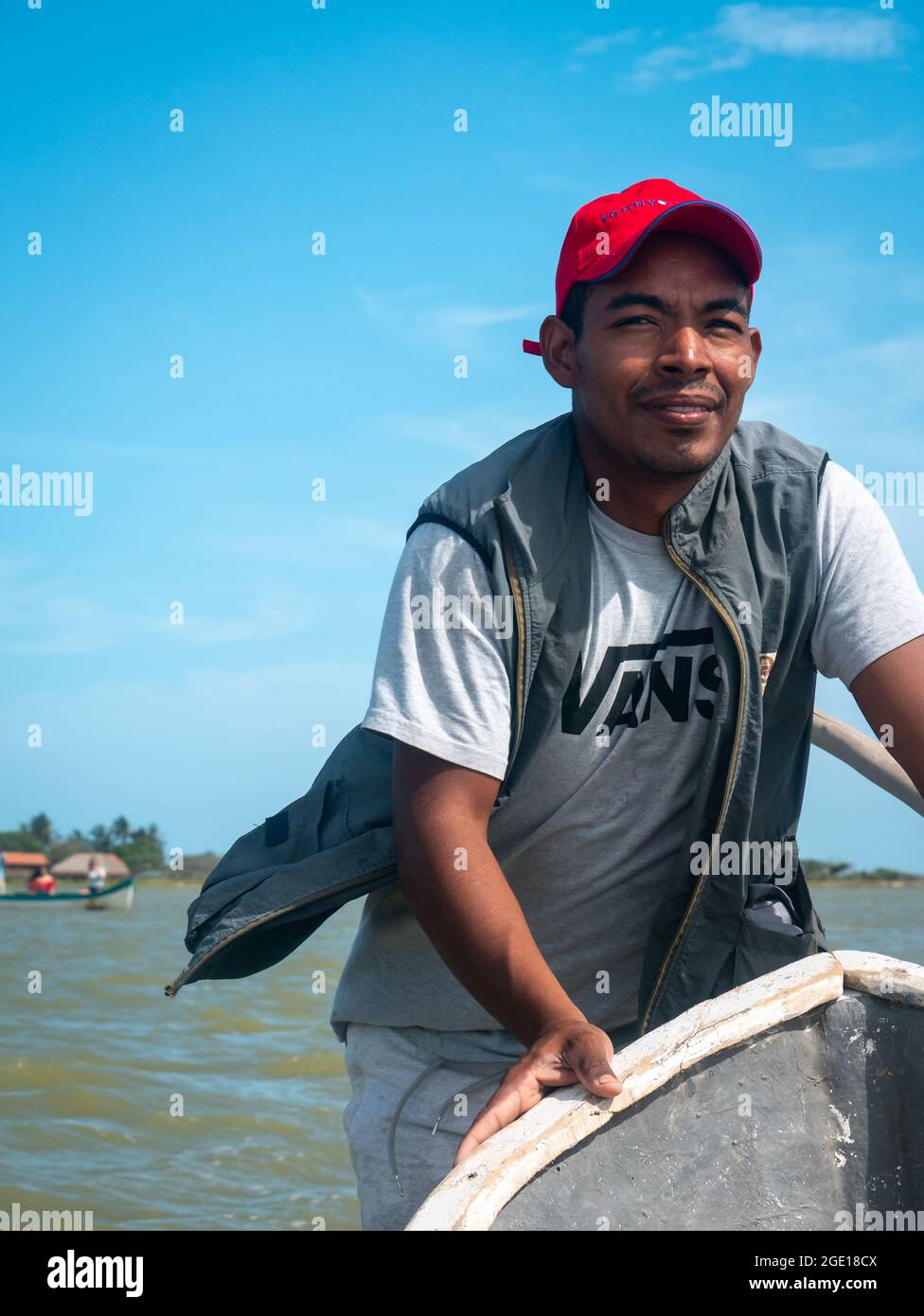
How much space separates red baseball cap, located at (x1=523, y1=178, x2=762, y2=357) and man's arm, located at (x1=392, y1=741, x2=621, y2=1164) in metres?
0.77

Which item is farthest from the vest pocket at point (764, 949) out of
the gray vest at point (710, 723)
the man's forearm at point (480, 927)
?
the man's forearm at point (480, 927)

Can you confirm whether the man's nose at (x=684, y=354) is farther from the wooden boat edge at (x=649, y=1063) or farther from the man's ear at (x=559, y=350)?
the wooden boat edge at (x=649, y=1063)

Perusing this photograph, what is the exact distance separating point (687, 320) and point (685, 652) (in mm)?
485

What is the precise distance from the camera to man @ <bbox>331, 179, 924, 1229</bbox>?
6.35 ft

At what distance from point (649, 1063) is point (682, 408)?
2.98 feet

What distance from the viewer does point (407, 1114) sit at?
6.88ft

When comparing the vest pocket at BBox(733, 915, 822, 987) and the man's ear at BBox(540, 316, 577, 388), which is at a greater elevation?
the man's ear at BBox(540, 316, 577, 388)

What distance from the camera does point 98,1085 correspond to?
807cm

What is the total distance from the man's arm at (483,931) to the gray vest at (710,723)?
0.13 meters

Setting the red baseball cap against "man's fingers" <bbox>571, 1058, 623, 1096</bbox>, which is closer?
"man's fingers" <bbox>571, 1058, 623, 1096</bbox>

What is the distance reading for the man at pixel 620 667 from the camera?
1935mm

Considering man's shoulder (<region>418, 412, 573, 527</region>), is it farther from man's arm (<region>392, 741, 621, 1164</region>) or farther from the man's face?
man's arm (<region>392, 741, 621, 1164</region>)

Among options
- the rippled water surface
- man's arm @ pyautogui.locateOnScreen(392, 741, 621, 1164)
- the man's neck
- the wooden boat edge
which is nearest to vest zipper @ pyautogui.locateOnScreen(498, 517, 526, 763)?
man's arm @ pyautogui.locateOnScreen(392, 741, 621, 1164)
